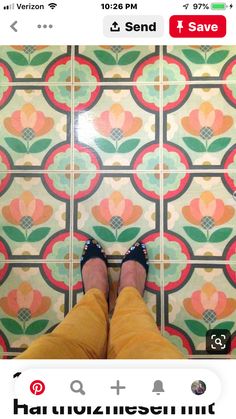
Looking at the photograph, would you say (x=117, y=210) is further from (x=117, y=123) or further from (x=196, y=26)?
(x=196, y=26)

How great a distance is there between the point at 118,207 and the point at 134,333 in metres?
0.43

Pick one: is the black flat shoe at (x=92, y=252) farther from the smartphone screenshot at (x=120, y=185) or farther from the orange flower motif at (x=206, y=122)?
the orange flower motif at (x=206, y=122)

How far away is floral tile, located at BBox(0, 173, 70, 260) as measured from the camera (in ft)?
2.91

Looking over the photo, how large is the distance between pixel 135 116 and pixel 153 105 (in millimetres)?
45

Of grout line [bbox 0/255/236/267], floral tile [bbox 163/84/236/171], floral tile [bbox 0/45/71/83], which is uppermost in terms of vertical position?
floral tile [bbox 0/45/71/83]

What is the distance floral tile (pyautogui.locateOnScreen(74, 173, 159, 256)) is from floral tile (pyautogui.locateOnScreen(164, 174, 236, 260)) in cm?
4

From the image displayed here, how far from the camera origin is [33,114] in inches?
35.1

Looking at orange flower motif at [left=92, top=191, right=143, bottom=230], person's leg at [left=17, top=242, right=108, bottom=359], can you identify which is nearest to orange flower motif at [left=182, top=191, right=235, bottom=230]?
orange flower motif at [left=92, top=191, right=143, bottom=230]

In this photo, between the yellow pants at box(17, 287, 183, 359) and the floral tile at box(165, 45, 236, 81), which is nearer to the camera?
the yellow pants at box(17, 287, 183, 359)

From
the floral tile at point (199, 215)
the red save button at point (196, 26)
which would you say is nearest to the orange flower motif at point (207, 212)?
the floral tile at point (199, 215)

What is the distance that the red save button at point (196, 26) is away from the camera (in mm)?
355

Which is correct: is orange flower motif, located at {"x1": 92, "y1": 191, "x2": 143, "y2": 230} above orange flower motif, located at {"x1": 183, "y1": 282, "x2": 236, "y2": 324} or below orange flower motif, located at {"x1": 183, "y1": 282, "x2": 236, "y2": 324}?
above
